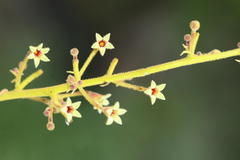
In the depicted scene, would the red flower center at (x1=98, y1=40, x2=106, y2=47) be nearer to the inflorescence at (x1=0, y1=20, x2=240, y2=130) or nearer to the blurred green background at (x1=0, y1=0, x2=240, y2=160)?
the inflorescence at (x1=0, y1=20, x2=240, y2=130)

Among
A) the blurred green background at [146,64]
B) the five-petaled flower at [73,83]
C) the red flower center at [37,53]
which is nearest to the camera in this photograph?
the five-petaled flower at [73,83]

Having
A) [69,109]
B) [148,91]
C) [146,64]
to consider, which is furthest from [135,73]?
[146,64]

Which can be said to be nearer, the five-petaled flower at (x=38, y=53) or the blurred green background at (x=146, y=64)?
the five-petaled flower at (x=38, y=53)

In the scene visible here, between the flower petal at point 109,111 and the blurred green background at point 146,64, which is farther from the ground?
the blurred green background at point 146,64

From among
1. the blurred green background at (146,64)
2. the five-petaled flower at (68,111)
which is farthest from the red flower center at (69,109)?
the blurred green background at (146,64)

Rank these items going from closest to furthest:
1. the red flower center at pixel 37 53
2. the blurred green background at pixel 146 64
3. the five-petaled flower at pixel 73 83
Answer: the five-petaled flower at pixel 73 83 < the red flower center at pixel 37 53 < the blurred green background at pixel 146 64

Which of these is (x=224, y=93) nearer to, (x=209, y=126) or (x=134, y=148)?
(x=209, y=126)

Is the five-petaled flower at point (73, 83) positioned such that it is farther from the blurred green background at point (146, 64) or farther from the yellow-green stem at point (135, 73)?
the blurred green background at point (146, 64)

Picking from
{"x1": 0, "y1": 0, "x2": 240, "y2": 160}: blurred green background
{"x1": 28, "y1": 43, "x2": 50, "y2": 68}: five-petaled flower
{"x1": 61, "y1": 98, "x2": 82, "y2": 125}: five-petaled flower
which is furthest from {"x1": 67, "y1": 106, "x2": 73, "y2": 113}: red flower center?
{"x1": 0, "y1": 0, "x2": 240, "y2": 160}: blurred green background
